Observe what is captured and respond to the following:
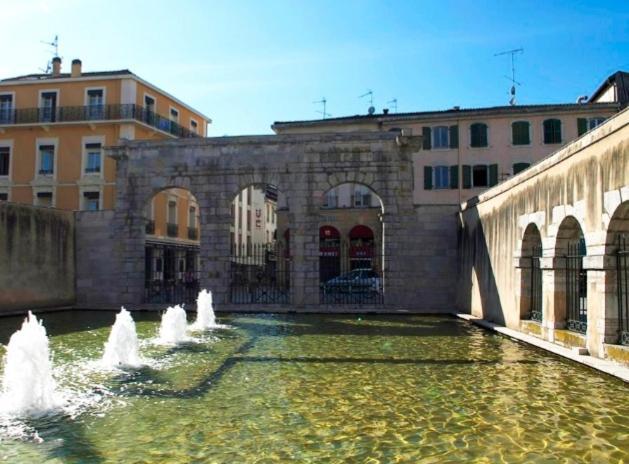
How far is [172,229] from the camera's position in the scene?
3903cm

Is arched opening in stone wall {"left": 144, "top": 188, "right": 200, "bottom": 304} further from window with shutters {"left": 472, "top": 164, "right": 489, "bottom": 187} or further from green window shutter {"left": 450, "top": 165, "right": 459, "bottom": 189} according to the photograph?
window with shutters {"left": 472, "top": 164, "right": 489, "bottom": 187}

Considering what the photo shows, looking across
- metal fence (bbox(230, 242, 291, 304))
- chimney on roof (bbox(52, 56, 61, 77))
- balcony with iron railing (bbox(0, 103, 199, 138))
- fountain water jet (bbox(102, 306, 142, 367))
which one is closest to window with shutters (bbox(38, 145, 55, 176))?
balcony with iron railing (bbox(0, 103, 199, 138))

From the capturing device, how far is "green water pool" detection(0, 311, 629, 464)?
5496 millimetres

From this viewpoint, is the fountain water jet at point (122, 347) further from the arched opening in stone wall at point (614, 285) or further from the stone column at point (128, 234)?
the stone column at point (128, 234)

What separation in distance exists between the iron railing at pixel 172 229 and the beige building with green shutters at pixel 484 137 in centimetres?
1499

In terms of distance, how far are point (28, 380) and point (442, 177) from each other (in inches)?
1212

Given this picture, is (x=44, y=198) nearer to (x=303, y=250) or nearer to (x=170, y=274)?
(x=170, y=274)

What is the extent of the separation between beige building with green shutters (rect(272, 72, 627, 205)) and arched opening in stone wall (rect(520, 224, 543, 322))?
69.1ft

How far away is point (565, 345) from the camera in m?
11.2

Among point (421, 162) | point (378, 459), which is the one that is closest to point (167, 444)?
point (378, 459)

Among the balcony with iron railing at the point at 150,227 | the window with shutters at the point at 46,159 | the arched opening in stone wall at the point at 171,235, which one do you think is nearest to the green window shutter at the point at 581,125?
the arched opening in stone wall at the point at 171,235

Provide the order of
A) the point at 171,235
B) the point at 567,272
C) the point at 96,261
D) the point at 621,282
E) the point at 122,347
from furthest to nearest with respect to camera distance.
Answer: the point at 171,235 < the point at 96,261 < the point at 567,272 < the point at 122,347 < the point at 621,282

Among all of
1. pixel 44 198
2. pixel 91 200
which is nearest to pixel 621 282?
pixel 91 200

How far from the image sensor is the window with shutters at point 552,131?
33.9m
